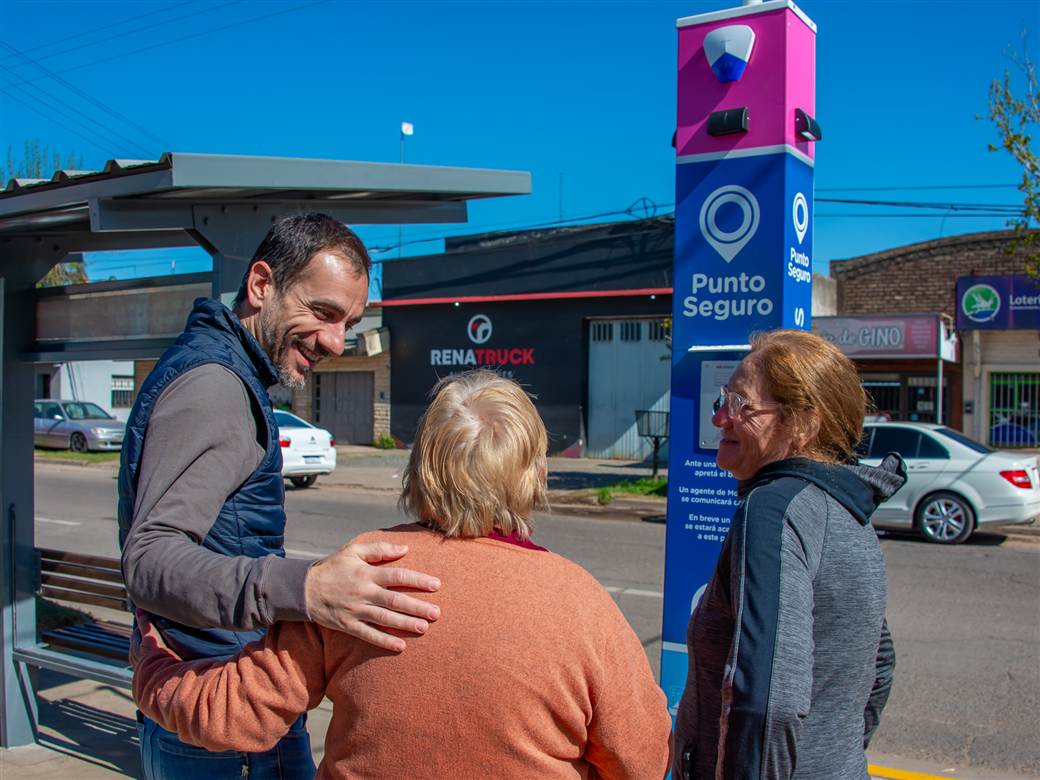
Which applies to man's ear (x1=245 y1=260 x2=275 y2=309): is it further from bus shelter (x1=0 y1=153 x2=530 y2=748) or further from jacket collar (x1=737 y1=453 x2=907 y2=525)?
jacket collar (x1=737 y1=453 x2=907 y2=525)

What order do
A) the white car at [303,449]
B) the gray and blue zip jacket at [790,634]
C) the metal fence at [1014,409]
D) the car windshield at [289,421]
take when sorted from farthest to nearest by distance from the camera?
1. the metal fence at [1014,409]
2. the car windshield at [289,421]
3. the white car at [303,449]
4. the gray and blue zip jacket at [790,634]

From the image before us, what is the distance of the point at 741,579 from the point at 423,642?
0.66 metres

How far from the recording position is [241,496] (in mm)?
2014

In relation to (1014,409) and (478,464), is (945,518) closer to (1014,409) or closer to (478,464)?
(478,464)

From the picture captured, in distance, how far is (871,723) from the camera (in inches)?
87.7

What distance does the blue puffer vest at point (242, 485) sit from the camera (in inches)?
77.5

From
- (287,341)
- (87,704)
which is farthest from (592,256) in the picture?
(287,341)

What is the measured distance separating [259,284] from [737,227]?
2085 mm

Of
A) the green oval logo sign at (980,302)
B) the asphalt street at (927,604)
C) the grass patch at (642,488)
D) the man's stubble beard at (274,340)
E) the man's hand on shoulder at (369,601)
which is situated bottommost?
the asphalt street at (927,604)

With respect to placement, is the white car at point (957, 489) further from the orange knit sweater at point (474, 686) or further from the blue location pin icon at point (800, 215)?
the orange knit sweater at point (474, 686)

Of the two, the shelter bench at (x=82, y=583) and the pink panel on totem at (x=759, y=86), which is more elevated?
the pink panel on totem at (x=759, y=86)

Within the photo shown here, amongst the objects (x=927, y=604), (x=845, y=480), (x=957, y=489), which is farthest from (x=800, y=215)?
(x=957, y=489)

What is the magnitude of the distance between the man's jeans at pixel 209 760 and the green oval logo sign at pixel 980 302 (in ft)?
73.9

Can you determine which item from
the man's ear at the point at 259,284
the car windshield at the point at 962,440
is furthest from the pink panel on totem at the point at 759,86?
the car windshield at the point at 962,440
